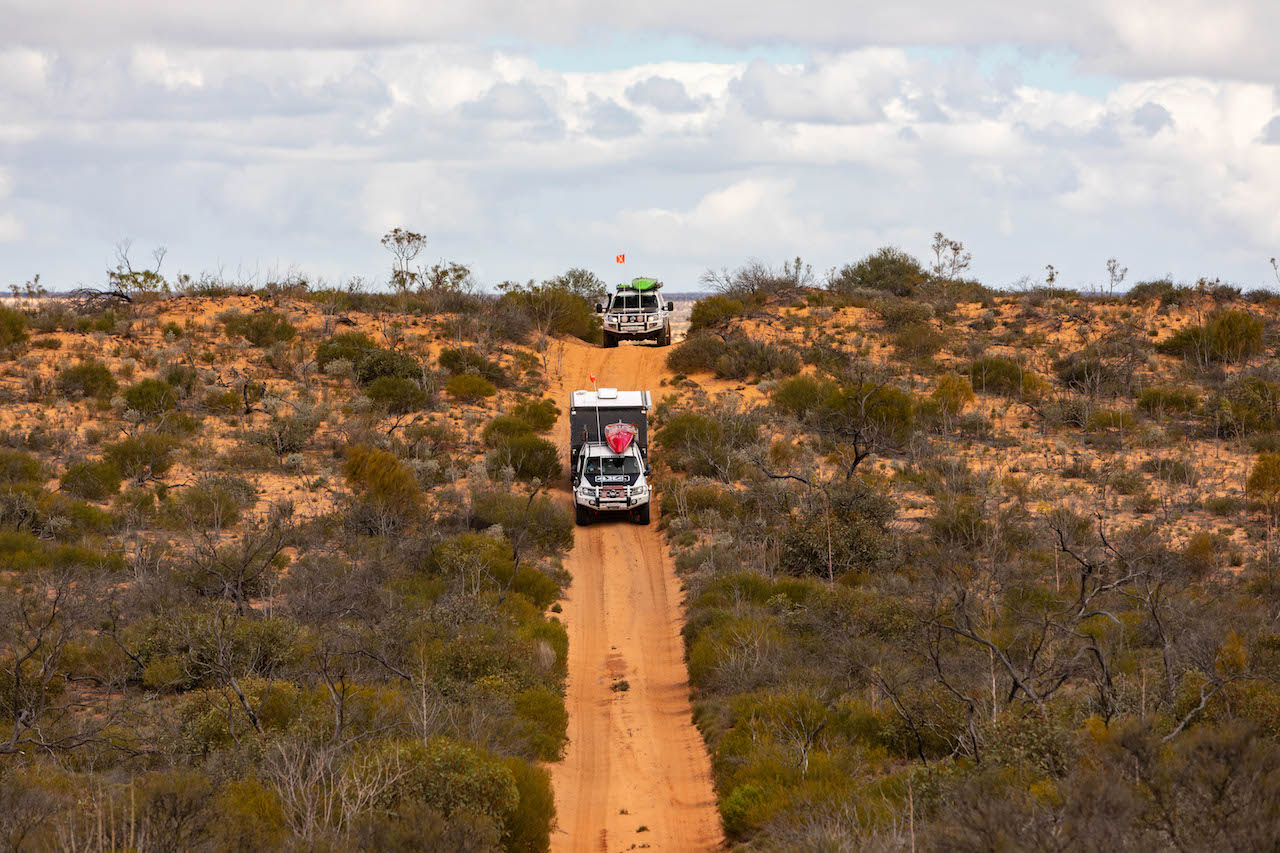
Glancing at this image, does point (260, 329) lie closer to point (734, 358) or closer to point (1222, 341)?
point (734, 358)

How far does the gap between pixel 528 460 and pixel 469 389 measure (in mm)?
7915

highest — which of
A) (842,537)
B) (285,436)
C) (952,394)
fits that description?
(952,394)

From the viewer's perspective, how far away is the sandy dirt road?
1385 centimetres

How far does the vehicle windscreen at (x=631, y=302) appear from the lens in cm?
4515

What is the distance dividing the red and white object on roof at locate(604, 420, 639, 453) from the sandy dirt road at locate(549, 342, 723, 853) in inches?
82.6

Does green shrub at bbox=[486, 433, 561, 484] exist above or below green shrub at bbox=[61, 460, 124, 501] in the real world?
above

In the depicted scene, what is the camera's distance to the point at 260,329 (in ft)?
136

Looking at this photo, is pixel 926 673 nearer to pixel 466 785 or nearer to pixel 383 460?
pixel 466 785

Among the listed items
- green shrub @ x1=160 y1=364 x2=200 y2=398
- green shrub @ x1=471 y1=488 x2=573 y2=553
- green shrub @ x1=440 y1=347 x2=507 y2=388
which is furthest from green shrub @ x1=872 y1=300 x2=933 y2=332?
green shrub @ x1=160 y1=364 x2=200 y2=398

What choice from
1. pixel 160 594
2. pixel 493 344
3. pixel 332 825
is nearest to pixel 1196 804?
pixel 332 825

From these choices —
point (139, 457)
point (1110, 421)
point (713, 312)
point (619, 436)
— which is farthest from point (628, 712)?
point (713, 312)

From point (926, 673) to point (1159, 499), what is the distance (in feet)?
44.7

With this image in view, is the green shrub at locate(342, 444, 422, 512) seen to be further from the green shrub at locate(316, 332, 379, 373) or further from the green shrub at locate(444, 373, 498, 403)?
the green shrub at locate(316, 332, 379, 373)

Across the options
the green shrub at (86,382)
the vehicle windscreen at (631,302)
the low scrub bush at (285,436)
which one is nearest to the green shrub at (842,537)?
the low scrub bush at (285,436)
